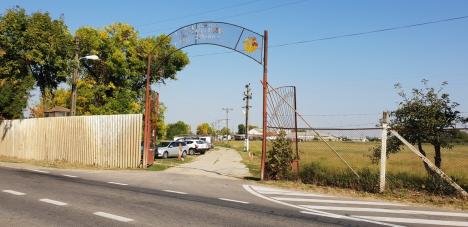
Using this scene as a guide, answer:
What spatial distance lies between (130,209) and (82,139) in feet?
52.6

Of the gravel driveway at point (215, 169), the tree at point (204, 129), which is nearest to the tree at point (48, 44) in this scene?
the gravel driveway at point (215, 169)

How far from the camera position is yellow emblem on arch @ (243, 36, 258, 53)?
61.2ft

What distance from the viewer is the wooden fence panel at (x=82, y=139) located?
2261 cm

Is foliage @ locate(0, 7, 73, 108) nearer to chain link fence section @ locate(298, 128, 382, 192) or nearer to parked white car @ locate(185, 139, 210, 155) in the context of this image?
parked white car @ locate(185, 139, 210, 155)

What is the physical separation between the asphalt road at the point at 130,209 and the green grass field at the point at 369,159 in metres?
4.76

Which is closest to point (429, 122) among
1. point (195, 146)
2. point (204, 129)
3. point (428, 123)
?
point (428, 123)

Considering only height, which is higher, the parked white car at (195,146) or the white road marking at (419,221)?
the white road marking at (419,221)

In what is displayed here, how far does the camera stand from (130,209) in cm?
982

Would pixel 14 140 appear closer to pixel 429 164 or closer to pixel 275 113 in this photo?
pixel 275 113

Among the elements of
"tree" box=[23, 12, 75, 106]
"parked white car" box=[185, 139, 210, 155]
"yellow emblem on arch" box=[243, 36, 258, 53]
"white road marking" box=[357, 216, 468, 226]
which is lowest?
"parked white car" box=[185, 139, 210, 155]

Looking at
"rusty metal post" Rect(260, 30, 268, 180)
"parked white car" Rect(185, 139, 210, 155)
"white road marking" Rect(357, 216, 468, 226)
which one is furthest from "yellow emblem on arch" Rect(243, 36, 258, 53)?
"parked white car" Rect(185, 139, 210, 155)

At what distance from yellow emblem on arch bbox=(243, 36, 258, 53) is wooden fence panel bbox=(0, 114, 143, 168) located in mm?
6497

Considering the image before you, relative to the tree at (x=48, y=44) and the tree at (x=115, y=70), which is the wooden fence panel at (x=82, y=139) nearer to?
the tree at (x=48, y=44)

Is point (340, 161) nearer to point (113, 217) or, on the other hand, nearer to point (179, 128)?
point (113, 217)
